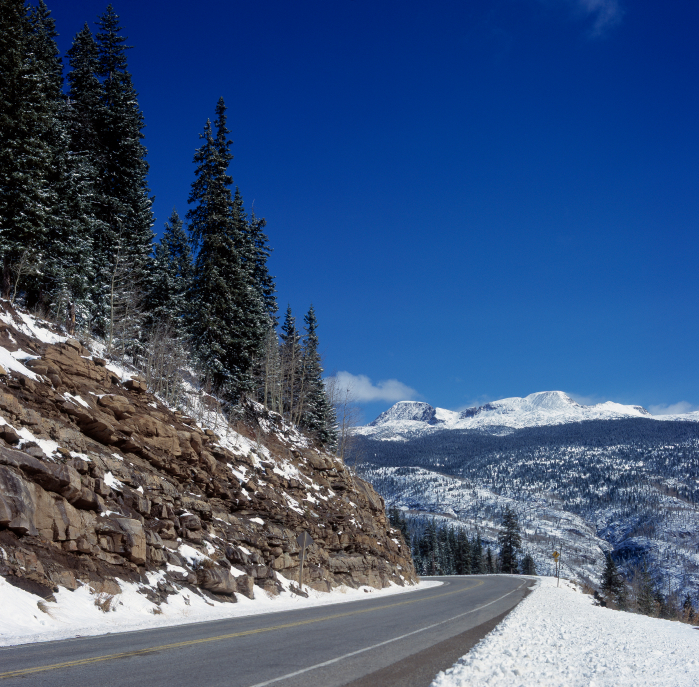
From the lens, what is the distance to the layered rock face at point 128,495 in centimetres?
1302

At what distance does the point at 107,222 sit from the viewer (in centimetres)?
3222

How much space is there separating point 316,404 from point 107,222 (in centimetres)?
2467

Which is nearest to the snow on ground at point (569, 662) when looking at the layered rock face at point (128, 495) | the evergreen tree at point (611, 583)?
the layered rock face at point (128, 495)

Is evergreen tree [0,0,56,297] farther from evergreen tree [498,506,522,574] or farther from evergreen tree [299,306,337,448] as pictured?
evergreen tree [498,506,522,574]

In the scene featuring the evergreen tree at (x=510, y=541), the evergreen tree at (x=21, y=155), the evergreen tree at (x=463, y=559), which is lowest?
the evergreen tree at (x=463, y=559)

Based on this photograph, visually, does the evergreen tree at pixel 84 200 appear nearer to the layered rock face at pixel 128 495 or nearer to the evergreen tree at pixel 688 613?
the layered rock face at pixel 128 495

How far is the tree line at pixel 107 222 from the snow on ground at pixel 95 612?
45.2ft

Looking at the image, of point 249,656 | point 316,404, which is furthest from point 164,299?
point 249,656

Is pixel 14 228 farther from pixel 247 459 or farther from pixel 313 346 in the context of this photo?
pixel 313 346

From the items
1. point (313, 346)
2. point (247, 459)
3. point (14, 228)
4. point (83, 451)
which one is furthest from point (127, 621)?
point (313, 346)

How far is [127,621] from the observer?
1244 cm

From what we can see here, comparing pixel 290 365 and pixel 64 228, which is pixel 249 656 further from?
pixel 290 365

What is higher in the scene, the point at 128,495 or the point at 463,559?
the point at 128,495

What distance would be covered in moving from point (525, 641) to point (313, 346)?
45240 mm
